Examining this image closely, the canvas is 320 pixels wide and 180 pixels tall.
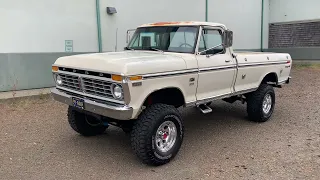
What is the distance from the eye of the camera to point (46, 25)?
886 centimetres

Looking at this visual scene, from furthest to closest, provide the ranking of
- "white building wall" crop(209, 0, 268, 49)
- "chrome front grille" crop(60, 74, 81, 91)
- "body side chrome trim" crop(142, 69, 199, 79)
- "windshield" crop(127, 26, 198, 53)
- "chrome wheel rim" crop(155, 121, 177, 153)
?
"white building wall" crop(209, 0, 268, 49)
"windshield" crop(127, 26, 198, 53)
"chrome front grille" crop(60, 74, 81, 91)
"chrome wheel rim" crop(155, 121, 177, 153)
"body side chrome trim" crop(142, 69, 199, 79)

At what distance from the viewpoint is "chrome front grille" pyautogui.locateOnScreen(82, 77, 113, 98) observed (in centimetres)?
424

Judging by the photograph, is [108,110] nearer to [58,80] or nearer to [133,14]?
[58,80]

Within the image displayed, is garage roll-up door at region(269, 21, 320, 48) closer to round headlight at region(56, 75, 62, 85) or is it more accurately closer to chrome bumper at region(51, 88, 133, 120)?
round headlight at region(56, 75, 62, 85)

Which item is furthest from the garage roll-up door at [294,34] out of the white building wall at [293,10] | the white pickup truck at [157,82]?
the white pickup truck at [157,82]

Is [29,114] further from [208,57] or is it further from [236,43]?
[236,43]

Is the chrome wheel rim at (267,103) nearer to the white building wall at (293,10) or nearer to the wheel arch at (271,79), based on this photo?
the wheel arch at (271,79)

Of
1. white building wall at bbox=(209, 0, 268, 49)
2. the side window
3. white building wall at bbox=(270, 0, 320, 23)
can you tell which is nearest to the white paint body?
the side window

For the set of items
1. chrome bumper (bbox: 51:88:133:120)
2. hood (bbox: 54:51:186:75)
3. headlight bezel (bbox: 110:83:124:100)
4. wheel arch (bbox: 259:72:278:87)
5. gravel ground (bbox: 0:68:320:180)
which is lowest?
gravel ground (bbox: 0:68:320:180)

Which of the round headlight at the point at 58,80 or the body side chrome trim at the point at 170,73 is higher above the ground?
the body side chrome trim at the point at 170,73

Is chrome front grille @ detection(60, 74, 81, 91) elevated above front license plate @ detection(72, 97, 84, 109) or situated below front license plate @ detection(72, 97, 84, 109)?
above

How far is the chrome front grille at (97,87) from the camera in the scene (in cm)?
424

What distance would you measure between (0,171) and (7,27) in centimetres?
510

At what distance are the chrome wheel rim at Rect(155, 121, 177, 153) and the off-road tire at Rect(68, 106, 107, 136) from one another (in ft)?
4.63
